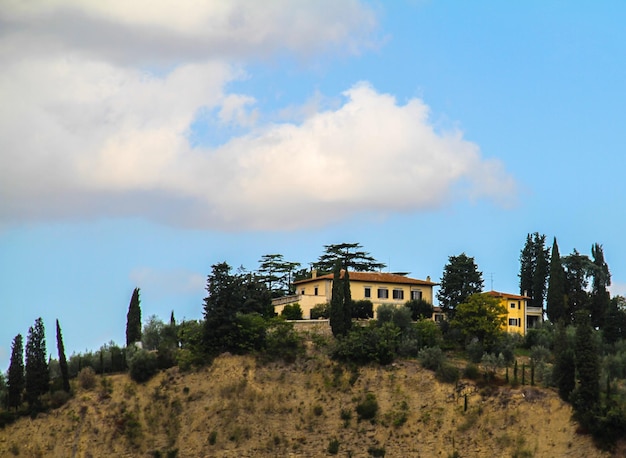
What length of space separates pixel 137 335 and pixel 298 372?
853 inches

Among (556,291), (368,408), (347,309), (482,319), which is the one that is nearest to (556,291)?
(556,291)

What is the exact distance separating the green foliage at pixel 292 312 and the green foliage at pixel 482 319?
1614 centimetres

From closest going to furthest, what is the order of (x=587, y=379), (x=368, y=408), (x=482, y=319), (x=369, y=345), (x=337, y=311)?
(x=587, y=379), (x=368, y=408), (x=369, y=345), (x=482, y=319), (x=337, y=311)

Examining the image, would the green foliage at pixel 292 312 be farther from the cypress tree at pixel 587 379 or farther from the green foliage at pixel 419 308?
the cypress tree at pixel 587 379

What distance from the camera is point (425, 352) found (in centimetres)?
10750

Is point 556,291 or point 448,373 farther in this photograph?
point 556,291

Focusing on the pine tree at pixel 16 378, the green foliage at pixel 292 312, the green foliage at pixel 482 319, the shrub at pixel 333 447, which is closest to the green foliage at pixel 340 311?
the green foliage at pixel 292 312

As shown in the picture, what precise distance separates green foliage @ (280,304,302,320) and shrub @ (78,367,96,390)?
20243 mm

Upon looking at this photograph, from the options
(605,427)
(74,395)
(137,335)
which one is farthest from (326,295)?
(605,427)

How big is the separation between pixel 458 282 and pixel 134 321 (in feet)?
114

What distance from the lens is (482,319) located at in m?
112

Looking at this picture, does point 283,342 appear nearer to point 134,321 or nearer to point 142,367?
point 142,367

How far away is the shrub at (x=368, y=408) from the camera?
103 metres

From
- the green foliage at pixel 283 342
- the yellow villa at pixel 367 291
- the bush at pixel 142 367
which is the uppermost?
the yellow villa at pixel 367 291
